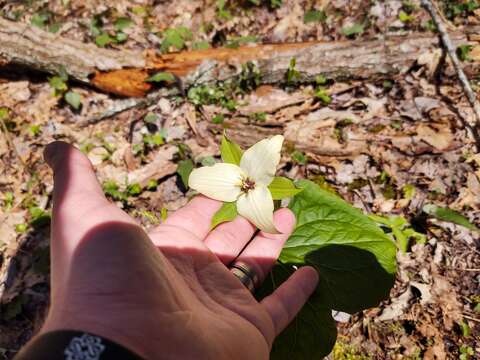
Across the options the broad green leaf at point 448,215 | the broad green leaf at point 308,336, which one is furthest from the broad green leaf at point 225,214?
the broad green leaf at point 448,215

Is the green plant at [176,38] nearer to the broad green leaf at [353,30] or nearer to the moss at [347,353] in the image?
the broad green leaf at [353,30]

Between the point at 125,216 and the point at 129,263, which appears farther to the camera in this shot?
the point at 125,216

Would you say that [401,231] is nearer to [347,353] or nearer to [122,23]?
[347,353]

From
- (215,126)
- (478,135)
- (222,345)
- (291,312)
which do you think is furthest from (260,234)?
(478,135)

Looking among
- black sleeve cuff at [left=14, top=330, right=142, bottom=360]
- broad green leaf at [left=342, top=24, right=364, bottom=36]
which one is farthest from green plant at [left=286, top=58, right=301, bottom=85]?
black sleeve cuff at [left=14, top=330, right=142, bottom=360]

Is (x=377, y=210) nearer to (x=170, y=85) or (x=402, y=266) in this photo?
(x=402, y=266)
